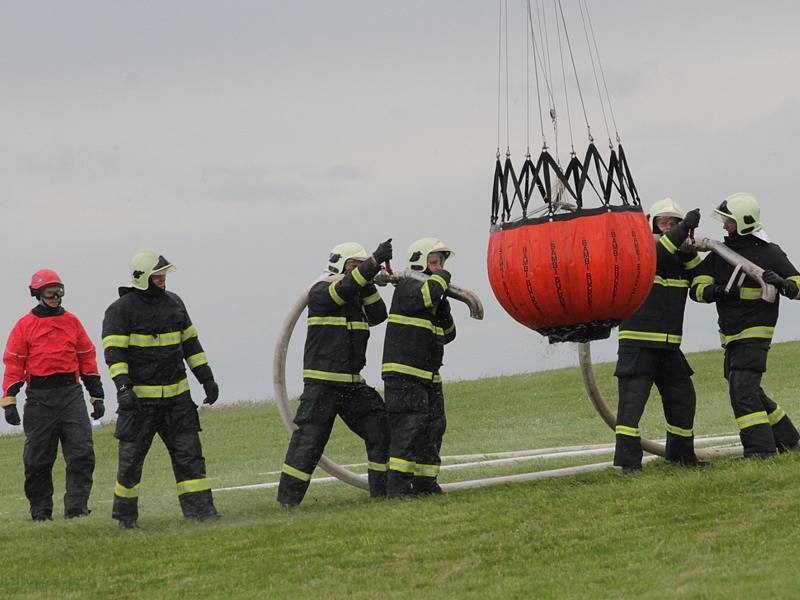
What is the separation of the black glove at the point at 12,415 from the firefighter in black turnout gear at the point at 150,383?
257 centimetres

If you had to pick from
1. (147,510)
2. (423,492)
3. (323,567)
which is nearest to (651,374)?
Result: (423,492)

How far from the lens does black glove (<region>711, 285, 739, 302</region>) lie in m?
11.9

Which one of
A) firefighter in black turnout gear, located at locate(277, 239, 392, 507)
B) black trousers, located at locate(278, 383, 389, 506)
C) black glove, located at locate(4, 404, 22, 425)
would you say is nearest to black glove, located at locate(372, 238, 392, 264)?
firefighter in black turnout gear, located at locate(277, 239, 392, 507)

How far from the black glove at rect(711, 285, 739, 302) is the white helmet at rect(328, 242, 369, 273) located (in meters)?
3.14

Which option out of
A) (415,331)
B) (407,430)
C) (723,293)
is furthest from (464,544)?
(723,293)

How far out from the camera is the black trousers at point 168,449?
1180 cm

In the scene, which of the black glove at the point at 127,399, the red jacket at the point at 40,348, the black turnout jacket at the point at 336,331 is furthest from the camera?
the red jacket at the point at 40,348

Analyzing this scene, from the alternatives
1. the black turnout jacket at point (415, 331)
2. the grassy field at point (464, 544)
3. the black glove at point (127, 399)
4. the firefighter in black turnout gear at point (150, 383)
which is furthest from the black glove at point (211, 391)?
the black turnout jacket at point (415, 331)

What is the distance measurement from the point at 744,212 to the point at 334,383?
3950mm

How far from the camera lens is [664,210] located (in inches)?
486

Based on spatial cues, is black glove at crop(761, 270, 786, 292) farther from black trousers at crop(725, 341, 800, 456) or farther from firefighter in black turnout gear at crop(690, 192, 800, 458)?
black trousers at crop(725, 341, 800, 456)

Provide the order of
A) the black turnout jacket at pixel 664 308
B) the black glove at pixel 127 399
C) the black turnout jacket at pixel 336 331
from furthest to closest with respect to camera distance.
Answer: the black turnout jacket at pixel 336 331
the black turnout jacket at pixel 664 308
the black glove at pixel 127 399

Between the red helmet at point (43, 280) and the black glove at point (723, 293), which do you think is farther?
the red helmet at point (43, 280)

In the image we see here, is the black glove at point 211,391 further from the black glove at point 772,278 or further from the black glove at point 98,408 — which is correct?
the black glove at point 772,278
